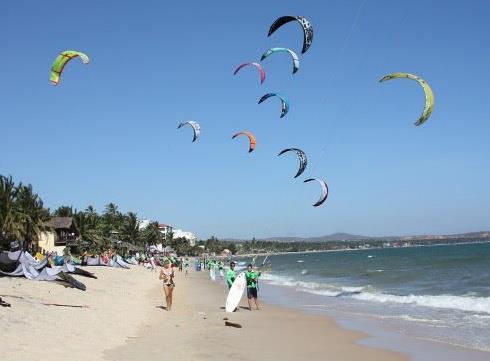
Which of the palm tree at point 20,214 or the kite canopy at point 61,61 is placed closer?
the kite canopy at point 61,61

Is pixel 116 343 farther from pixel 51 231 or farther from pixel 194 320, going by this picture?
pixel 51 231

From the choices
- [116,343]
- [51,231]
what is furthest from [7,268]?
[51,231]

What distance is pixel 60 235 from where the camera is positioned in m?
49.7

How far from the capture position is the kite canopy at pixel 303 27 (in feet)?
40.9

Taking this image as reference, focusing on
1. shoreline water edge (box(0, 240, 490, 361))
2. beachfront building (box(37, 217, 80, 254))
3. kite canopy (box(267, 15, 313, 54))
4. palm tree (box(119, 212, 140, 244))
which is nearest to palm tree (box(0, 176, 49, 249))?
beachfront building (box(37, 217, 80, 254))

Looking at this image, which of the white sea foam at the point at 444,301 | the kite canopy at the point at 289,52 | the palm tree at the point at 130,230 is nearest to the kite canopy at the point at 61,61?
the kite canopy at the point at 289,52

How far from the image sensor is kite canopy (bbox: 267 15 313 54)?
491 inches

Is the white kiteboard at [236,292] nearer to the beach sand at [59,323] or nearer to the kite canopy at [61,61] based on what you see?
the beach sand at [59,323]

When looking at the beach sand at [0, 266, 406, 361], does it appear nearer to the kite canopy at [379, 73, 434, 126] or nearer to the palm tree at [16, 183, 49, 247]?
the kite canopy at [379, 73, 434, 126]

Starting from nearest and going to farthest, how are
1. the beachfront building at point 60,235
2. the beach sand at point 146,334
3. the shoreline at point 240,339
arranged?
the beach sand at point 146,334
the shoreline at point 240,339
the beachfront building at point 60,235

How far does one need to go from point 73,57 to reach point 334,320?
33.2 feet

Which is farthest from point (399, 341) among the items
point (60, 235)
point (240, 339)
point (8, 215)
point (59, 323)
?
point (60, 235)

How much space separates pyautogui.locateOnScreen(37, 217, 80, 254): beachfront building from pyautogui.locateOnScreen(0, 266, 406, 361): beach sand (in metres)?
33.5

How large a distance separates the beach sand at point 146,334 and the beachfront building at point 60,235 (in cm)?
3351
